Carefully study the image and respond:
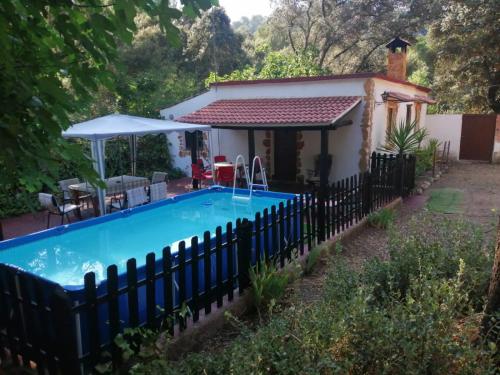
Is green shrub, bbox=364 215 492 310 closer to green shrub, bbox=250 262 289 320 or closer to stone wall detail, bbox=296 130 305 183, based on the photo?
green shrub, bbox=250 262 289 320

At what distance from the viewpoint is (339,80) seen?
39.3 ft

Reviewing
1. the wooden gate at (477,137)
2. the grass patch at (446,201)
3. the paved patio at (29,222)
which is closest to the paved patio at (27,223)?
the paved patio at (29,222)

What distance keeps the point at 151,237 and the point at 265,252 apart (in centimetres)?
323

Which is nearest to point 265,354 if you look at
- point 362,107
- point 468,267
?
point 468,267

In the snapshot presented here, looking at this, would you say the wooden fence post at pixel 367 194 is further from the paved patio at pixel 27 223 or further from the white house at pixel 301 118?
the paved patio at pixel 27 223

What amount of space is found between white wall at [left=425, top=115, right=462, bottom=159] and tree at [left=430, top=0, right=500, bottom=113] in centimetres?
364

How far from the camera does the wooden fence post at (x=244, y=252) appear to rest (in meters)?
4.73

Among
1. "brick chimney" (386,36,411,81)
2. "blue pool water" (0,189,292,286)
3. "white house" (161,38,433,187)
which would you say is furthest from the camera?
"brick chimney" (386,36,411,81)

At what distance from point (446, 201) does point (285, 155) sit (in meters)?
5.41

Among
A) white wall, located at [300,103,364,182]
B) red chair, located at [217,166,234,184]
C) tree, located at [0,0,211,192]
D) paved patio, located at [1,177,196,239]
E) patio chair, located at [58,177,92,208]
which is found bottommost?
paved patio, located at [1,177,196,239]

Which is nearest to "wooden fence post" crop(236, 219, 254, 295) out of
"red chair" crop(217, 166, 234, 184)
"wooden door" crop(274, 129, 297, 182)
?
"red chair" crop(217, 166, 234, 184)

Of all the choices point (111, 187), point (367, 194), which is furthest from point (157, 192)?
point (367, 194)

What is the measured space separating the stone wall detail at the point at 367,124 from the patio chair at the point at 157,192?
19.3 ft

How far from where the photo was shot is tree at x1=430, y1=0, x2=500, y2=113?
62.5 feet
